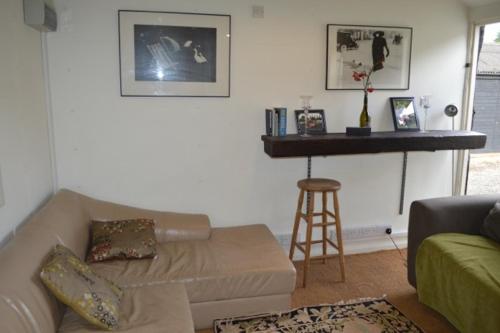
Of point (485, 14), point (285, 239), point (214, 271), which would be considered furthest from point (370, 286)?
point (485, 14)

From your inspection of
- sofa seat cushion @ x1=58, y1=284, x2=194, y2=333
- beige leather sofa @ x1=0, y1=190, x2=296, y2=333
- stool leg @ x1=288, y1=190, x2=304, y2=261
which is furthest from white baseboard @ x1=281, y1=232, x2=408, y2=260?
sofa seat cushion @ x1=58, y1=284, x2=194, y2=333

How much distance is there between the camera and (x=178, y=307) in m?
2.15

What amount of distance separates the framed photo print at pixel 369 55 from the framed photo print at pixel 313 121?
0.24 meters

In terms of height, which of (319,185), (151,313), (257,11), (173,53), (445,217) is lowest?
(151,313)

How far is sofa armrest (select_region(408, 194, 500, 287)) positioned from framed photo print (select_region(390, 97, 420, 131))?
0.87 meters

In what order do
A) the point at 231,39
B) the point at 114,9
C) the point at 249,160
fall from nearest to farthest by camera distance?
the point at 114,9 → the point at 231,39 → the point at 249,160

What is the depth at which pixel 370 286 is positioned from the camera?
3.13 metres

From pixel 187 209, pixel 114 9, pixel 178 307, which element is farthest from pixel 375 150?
pixel 114 9

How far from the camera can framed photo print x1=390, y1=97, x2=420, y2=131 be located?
3611 millimetres

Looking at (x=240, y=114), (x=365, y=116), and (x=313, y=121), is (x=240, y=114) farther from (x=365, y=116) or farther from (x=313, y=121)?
(x=365, y=116)

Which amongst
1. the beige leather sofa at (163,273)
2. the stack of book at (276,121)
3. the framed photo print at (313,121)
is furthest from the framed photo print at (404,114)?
the beige leather sofa at (163,273)

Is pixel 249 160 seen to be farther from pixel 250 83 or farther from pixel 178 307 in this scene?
pixel 178 307

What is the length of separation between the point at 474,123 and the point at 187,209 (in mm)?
2735

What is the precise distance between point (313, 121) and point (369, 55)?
2.40ft
